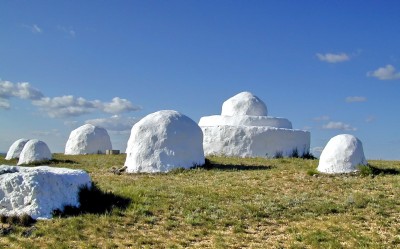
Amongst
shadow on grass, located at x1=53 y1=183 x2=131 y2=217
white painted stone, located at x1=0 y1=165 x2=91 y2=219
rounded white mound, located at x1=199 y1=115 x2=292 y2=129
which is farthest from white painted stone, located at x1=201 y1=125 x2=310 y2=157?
white painted stone, located at x1=0 y1=165 x2=91 y2=219

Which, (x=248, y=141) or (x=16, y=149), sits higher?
(x=248, y=141)

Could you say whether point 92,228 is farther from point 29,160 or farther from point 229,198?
point 29,160

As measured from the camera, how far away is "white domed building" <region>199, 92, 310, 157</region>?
2914 cm

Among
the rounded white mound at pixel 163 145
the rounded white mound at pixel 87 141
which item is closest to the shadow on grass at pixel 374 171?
the rounded white mound at pixel 163 145

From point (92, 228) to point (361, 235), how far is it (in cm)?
548

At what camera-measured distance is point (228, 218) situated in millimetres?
10594

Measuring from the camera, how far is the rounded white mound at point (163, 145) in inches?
793

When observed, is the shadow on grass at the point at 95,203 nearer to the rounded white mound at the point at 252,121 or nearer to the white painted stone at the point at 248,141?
the white painted stone at the point at 248,141

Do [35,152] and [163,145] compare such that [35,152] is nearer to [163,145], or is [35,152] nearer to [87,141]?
[87,141]

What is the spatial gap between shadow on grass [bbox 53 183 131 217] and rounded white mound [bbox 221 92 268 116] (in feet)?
69.0

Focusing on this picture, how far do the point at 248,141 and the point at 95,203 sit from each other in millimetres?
18333

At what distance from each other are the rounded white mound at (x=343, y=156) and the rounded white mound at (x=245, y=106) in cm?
1376

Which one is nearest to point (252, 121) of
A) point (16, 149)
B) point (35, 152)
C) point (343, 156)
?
point (343, 156)

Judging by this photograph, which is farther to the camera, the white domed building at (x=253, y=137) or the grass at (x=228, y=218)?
the white domed building at (x=253, y=137)
